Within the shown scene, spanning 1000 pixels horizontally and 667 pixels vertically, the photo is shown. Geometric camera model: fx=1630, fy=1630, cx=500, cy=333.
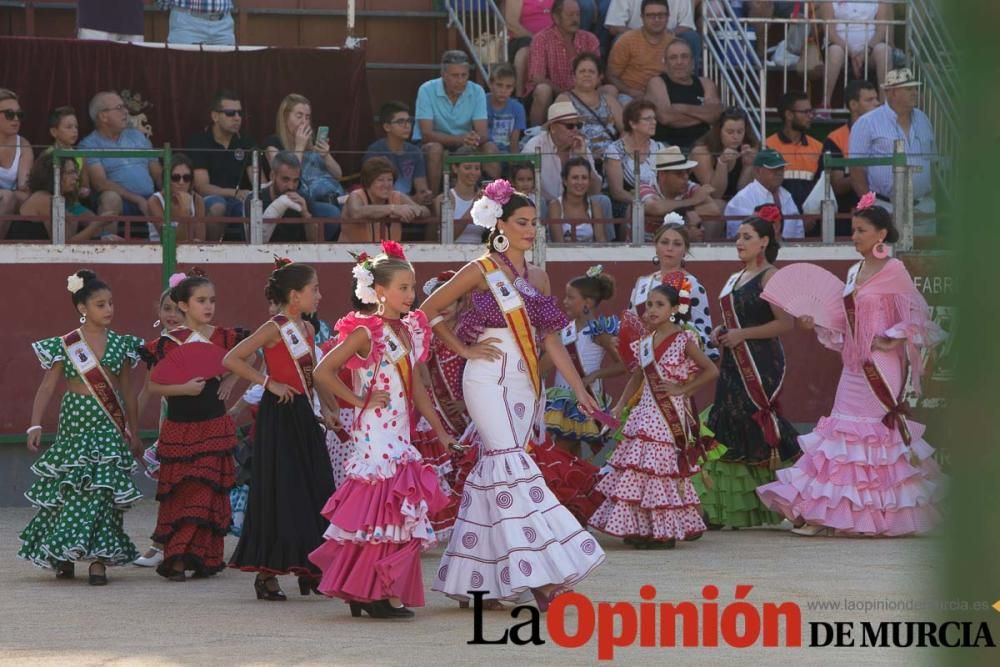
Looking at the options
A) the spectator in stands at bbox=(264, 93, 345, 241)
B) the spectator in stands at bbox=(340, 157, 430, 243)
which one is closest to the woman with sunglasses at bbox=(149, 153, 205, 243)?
the spectator in stands at bbox=(264, 93, 345, 241)

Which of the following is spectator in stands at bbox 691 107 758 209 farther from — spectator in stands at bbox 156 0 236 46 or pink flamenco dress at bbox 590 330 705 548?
spectator in stands at bbox 156 0 236 46

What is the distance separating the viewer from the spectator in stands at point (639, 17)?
15.7 m

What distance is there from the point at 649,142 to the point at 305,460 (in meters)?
7.01

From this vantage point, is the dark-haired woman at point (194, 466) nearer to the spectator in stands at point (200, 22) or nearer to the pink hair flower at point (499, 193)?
the pink hair flower at point (499, 193)

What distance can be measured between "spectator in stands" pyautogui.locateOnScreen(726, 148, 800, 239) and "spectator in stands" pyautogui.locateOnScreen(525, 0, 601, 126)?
2.22 meters

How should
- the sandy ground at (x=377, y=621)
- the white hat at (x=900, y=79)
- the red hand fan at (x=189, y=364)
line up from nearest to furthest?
the sandy ground at (x=377, y=621) → the red hand fan at (x=189, y=364) → the white hat at (x=900, y=79)

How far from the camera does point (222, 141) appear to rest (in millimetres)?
13492

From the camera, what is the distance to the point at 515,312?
7312mm

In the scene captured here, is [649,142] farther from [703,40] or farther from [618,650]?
[618,650]

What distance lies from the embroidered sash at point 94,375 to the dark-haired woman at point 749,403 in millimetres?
3840

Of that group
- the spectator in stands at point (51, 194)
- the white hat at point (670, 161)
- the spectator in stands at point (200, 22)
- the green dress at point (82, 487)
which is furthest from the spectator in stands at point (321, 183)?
the green dress at point (82, 487)

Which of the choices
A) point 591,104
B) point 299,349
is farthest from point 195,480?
point 591,104

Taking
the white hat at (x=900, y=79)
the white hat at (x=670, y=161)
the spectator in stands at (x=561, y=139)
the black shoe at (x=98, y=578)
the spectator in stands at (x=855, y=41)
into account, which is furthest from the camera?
the spectator in stands at (x=855, y=41)

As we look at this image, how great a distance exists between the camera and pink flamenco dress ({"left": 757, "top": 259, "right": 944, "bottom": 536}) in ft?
32.4
